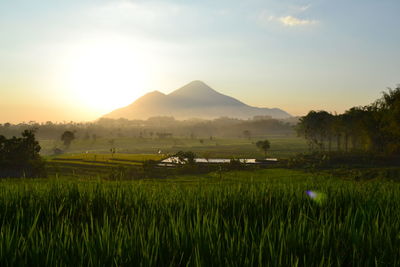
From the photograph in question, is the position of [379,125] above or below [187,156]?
above

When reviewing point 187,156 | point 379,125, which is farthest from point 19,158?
point 379,125

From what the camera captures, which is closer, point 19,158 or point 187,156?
point 19,158

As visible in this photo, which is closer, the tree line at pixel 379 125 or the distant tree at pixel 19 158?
the distant tree at pixel 19 158

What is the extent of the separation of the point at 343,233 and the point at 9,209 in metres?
6.98

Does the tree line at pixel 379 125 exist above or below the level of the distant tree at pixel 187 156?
above

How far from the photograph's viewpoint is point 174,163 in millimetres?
110500

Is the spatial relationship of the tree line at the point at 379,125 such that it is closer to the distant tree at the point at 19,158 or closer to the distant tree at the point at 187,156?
the distant tree at the point at 187,156

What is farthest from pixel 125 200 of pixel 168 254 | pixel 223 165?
pixel 223 165

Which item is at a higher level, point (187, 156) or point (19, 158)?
point (19, 158)

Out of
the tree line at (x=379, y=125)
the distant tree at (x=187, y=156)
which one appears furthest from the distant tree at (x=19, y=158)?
the tree line at (x=379, y=125)

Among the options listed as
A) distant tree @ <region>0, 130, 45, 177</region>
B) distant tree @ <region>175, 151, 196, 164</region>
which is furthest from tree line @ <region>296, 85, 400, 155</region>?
distant tree @ <region>0, 130, 45, 177</region>

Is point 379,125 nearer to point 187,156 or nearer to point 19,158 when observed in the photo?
point 187,156

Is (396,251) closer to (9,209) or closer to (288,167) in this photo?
(9,209)

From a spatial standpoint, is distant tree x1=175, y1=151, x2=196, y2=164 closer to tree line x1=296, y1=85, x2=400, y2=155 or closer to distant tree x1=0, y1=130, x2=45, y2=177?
distant tree x1=0, y1=130, x2=45, y2=177
